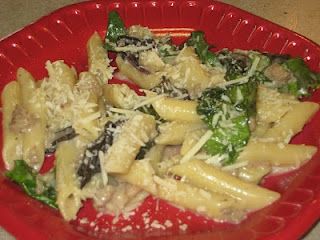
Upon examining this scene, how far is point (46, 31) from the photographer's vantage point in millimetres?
2311

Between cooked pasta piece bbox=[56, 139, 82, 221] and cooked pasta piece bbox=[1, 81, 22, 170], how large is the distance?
0.18 meters

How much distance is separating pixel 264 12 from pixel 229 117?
1119 mm

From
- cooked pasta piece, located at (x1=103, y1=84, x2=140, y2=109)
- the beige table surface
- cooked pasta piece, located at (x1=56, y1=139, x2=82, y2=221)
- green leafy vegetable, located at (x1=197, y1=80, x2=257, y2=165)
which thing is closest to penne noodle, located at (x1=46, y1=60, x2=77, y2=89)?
cooked pasta piece, located at (x1=103, y1=84, x2=140, y2=109)

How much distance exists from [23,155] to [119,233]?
1.47ft

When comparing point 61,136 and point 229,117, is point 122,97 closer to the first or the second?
point 61,136

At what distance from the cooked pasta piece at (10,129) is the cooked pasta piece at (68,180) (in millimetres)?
179

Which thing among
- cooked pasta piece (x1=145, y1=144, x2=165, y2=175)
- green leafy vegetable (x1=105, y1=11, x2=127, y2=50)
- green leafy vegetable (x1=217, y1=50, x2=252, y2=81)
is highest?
green leafy vegetable (x1=105, y1=11, x2=127, y2=50)

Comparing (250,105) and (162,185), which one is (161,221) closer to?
(162,185)

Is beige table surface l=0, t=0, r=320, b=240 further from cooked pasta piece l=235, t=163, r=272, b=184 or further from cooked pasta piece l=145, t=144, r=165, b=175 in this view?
cooked pasta piece l=145, t=144, r=165, b=175

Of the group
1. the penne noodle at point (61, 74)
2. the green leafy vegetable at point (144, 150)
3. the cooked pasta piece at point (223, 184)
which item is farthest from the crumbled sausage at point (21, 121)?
the cooked pasta piece at point (223, 184)

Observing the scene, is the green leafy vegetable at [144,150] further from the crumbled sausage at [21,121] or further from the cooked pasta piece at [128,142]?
the crumbled sausage at [21,121]

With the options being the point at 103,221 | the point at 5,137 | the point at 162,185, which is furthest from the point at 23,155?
the point at 162,185

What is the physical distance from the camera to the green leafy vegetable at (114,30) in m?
2.27

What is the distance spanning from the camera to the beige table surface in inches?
104
